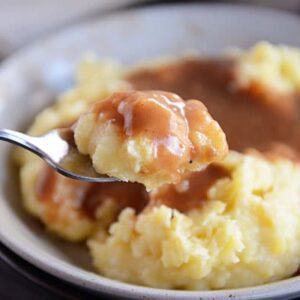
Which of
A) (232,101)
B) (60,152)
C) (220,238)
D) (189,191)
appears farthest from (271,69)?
(60,152)

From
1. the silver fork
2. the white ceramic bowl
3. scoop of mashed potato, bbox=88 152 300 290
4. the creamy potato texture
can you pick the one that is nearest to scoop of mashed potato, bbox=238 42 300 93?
the creamy potato texture

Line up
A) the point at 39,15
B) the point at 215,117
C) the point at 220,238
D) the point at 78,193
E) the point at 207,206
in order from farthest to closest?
the point at 39,15 → the point at 215,117 → the point at 78,193 → the point at 207,206 → the point at 220,238

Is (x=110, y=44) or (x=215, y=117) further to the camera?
(x=110, y=44)

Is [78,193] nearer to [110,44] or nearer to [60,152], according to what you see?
[60,152]

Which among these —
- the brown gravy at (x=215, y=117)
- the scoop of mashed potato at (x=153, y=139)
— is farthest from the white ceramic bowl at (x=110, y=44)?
the scoop of mashed potato at (x=153, y=139)

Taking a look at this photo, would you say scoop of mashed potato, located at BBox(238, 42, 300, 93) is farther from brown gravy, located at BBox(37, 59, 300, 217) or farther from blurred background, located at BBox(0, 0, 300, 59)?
blurred background, located at BBox(0, 0, 300, 59)

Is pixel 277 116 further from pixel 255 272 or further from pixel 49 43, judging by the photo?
pixel 49 43
